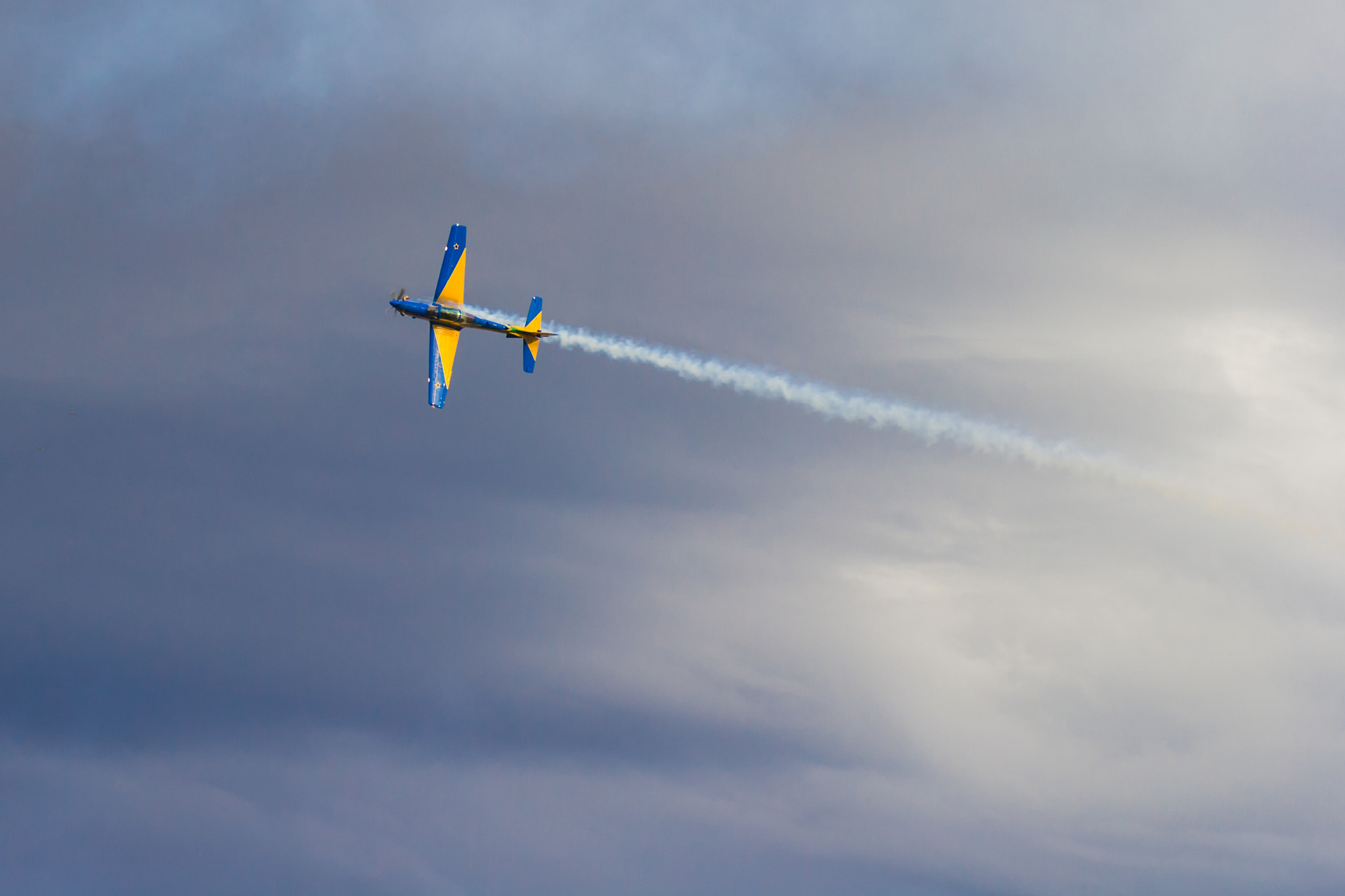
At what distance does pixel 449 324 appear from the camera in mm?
129500

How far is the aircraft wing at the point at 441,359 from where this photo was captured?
12812cm

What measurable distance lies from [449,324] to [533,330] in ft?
28.7

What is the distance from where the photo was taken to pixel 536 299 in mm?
131125

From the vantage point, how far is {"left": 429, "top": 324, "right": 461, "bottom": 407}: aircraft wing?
420ft

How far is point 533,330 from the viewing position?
130m

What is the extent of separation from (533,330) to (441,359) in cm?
1004

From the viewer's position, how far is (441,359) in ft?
423

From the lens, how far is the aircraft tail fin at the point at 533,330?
130250mm

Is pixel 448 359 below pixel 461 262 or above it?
below

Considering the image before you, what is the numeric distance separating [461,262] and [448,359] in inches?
442

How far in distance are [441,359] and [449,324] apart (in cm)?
381

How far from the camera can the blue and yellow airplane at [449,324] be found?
12838 centimetres

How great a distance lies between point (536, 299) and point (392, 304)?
1496cm

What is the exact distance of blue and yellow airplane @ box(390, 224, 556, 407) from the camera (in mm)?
128375
